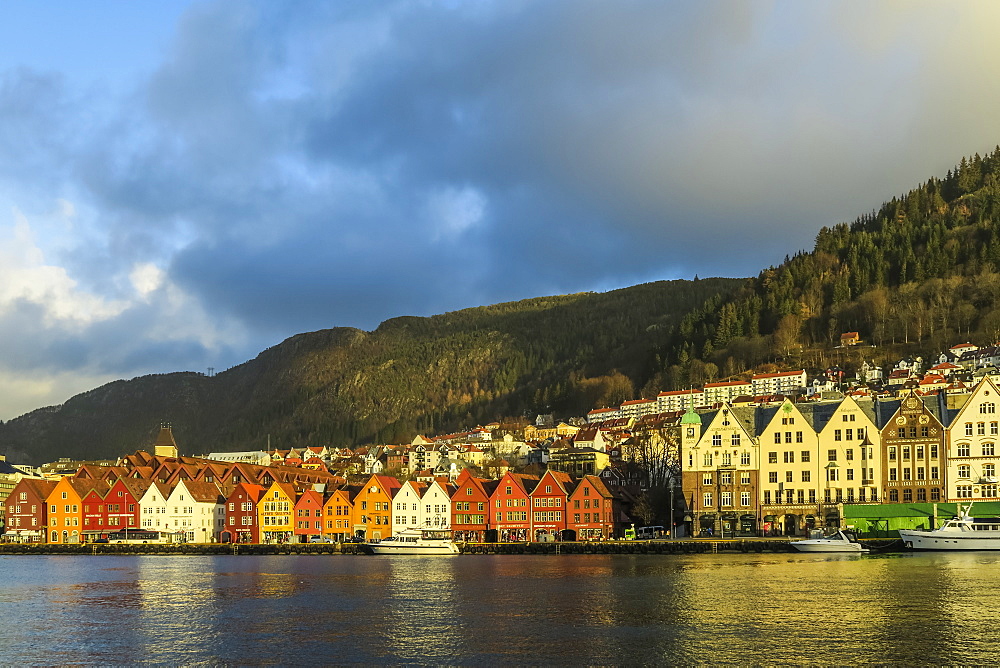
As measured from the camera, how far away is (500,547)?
106188mm

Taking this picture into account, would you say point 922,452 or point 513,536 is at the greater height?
point 922,452

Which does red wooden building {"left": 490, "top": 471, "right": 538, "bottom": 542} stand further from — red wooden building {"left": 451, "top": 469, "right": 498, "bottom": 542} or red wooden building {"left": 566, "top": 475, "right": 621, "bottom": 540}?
red wooden building {"left": 566, "top": 475, "right": 621, "bottom": 540}

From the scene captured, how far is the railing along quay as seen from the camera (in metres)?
94.4

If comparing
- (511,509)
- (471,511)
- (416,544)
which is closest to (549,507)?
(511,509)

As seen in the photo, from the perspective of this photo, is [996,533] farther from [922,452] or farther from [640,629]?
[640,629]

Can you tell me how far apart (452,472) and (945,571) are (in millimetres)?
105942

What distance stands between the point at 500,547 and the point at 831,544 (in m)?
32.0

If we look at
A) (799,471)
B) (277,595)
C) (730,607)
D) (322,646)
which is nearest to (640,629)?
(730,607)

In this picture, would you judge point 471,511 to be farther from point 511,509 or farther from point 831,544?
point 831,544

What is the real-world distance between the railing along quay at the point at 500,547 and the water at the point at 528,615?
1341 centimetres

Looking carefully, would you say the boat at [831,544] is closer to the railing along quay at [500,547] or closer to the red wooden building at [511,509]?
the railing along quay at [500,547]

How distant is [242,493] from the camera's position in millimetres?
130875

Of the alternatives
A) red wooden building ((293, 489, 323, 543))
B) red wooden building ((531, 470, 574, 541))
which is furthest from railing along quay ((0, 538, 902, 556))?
red wooden building ((531, 470, 574, 541))

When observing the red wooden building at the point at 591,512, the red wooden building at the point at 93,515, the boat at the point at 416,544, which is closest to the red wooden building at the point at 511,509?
the red wooden building at the point at 591,512
